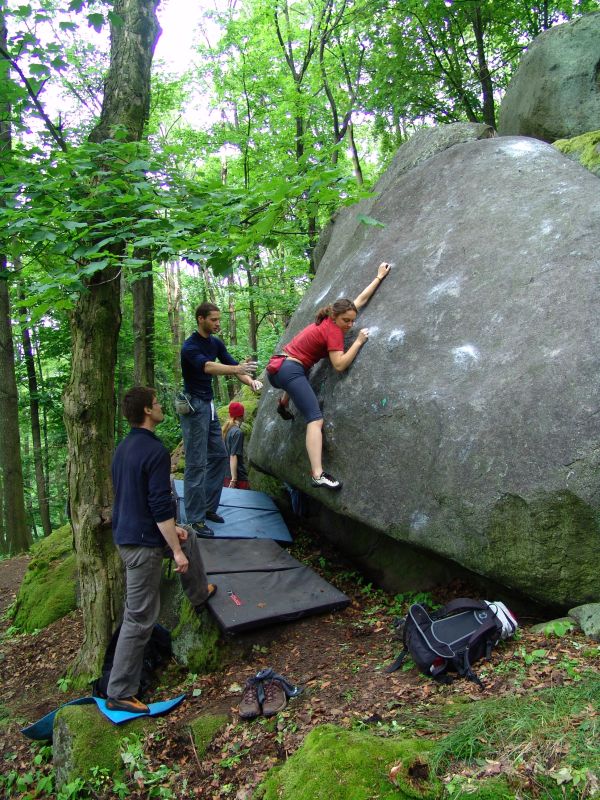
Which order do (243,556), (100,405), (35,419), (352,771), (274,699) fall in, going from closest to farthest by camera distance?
(352,771) → (274,699) → (100,405) → (243,556) → (35,419)

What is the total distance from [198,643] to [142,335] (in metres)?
8.71

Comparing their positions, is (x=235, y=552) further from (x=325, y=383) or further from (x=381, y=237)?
(x=381, y=237)

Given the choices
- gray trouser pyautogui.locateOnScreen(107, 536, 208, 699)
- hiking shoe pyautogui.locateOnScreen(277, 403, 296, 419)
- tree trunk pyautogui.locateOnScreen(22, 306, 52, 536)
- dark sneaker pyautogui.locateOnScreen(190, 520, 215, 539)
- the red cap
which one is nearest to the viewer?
gray trouser pyautogui.locateOnScreen(107, 536, 208, 699)

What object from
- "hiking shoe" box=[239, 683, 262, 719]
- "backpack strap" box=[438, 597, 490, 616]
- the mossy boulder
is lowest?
the mossy boulder

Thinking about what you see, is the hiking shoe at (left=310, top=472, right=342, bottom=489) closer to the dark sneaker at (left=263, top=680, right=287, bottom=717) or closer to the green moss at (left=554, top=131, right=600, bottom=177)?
the dark sneaker at (left=263, top=680, right=287, bottom=717)

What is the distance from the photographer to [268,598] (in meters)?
5.54

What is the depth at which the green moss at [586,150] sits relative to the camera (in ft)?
23.0

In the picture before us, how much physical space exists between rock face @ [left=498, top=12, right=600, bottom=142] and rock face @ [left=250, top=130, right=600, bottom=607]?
294 cm

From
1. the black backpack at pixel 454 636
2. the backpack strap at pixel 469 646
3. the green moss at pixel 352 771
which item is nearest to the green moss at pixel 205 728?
the green moss at pixel 352 771

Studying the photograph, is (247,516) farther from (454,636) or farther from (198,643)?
(454,636)

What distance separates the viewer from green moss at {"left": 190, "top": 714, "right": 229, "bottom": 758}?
4.07 metres

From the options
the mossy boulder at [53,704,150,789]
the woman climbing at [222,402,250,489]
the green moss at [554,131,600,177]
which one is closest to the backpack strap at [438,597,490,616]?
the mossy boulder at [53,704,150,789]

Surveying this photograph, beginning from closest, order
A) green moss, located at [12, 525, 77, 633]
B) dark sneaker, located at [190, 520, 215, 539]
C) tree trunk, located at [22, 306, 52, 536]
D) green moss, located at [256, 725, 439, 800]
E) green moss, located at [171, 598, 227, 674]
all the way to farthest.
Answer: green moss, located at [256, 725, 439, 800], green moss, located at [171, 598, 227, 674], dark sneaker, located at [190, 520, 215, 539], green moss, located at [12, 525, 77, 633], tree trunk, located at [22, 306, 52, 536]

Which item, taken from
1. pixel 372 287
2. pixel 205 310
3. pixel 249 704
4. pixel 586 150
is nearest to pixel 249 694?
pixel 249 704
